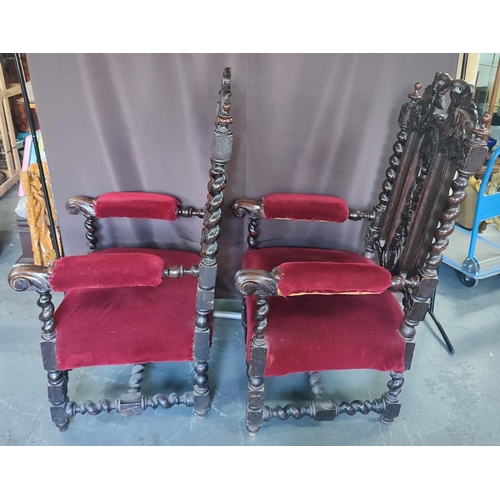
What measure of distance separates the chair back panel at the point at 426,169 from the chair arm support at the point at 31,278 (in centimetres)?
111

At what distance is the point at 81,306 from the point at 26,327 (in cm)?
82

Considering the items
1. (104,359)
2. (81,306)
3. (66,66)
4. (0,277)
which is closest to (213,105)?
(66,66)

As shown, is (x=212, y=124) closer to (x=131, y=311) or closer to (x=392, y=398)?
(x=131, y=311)

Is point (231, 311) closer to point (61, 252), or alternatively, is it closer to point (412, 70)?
point (61, 252)

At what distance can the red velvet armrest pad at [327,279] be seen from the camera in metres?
1.21

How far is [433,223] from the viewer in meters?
1.33

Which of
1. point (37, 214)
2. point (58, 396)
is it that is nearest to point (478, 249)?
point (58, 396)

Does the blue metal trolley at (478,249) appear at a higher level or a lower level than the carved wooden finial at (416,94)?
lower

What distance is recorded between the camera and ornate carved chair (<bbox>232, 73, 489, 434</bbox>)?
1220 millimetres

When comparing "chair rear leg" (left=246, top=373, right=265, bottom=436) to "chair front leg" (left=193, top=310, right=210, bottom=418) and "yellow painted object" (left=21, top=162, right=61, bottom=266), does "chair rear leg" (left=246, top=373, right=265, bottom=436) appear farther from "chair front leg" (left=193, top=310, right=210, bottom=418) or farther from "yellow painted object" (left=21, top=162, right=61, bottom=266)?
"yellow painted object" (left=21, top=162, right=61, bottom=266)

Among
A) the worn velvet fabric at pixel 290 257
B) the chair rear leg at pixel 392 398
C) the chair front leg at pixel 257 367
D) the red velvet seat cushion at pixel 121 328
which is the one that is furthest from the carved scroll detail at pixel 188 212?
the chair rear leg at pixel 392 398

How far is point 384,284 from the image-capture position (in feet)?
4.11

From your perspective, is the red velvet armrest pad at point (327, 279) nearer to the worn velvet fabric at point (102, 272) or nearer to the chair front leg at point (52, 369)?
the worn velvet fabric at point (102, 272)

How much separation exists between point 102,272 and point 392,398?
110cm
